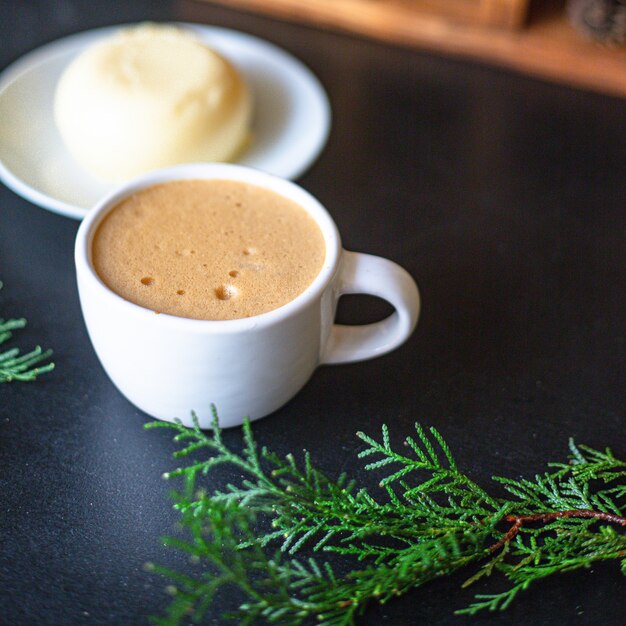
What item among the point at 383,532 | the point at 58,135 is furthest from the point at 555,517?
the point at 58,135

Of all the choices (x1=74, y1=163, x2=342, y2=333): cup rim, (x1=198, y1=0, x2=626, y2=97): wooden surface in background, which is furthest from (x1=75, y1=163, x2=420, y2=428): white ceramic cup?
(x1=198, y1=0, x2=626, y2=97): wooden surface in background

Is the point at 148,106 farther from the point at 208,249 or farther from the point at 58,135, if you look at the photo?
the point at 208,249

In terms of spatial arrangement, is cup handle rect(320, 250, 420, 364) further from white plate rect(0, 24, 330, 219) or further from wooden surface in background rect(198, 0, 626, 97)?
wooden surface in background rect(198, 0, 626, 97)

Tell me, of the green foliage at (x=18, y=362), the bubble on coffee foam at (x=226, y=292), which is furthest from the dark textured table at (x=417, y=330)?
the bubble on coffee foam at (x=226, y=292)

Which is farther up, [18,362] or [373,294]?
[373,294]

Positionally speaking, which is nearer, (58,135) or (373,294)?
(373,294)

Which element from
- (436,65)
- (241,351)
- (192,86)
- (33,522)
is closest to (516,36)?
(436,65)
